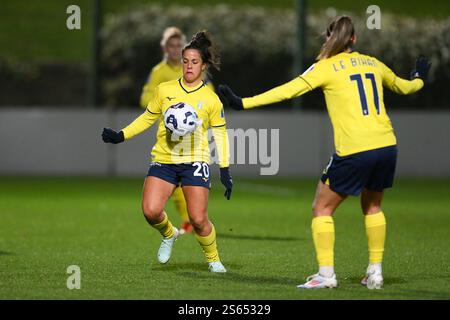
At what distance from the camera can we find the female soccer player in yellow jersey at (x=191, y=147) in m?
8.48

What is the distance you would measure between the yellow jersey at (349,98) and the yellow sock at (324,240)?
520mm

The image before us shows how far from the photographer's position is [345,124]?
7559 millimetres

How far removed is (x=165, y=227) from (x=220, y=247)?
5.41 feet

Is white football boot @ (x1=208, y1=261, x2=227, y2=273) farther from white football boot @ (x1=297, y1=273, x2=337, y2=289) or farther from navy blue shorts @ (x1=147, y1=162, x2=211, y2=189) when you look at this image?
white football boot @ (x1=297, y1=273, x2=337, y2=289)

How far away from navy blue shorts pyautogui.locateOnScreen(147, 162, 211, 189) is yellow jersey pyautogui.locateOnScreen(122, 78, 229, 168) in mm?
41

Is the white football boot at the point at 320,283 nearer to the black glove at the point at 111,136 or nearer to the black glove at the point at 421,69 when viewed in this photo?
the black glove at the point at 421,69

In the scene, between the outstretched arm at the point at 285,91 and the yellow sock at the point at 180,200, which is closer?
the outstretched arm at the point at 285,91

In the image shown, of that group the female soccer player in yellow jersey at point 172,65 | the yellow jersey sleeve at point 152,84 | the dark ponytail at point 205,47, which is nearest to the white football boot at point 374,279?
the dark ponytail at point 205,47

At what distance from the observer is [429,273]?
8.57 metres

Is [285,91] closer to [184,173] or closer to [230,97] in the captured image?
[230,97]

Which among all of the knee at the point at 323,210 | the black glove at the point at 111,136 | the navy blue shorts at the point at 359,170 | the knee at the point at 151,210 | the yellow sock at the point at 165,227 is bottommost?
the yellow sock at the point at 165,227

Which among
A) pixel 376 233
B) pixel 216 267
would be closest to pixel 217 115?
pixel 216 267

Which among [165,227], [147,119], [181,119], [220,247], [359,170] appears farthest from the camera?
[220,247]
